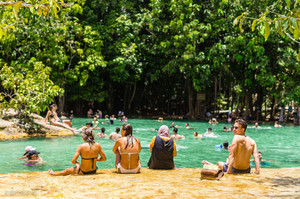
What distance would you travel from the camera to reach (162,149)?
29.7 ft

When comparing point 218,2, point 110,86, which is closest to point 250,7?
point 218,2

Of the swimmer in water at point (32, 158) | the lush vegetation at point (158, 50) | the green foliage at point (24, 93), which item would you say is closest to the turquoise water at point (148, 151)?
the swimmer in water at point (32, 158)

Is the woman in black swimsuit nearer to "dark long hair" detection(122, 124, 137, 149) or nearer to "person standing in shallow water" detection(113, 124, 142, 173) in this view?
"person standing in shallow water" detection(113, 124, 142, 173)

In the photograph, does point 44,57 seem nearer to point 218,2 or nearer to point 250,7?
point 218,2

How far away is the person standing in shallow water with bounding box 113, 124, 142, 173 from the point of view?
8477 millimetres

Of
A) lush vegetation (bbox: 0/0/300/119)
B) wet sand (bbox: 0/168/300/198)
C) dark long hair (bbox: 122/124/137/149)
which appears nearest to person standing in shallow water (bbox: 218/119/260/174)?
wet sand (bbox: 0/168/300/198)

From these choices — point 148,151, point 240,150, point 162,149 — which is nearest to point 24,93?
point 148,151

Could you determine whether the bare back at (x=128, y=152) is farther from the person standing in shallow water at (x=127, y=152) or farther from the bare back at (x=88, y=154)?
the bare back at (x=88, y=154)

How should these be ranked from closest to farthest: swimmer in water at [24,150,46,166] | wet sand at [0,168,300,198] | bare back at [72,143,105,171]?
wet sand at [0,168,300,198], bare back at [72,143,105,171], swimmer in water at [24,150,46,166]

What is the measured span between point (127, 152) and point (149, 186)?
159 centimetres

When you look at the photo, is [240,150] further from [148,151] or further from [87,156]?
[148,151]

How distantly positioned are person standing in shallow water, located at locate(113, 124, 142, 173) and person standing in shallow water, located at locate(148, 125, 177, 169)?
61cm

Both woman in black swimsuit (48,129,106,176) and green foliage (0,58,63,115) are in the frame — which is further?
green foliage (0,58,63,115)

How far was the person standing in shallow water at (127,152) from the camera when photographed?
8.48 meters
